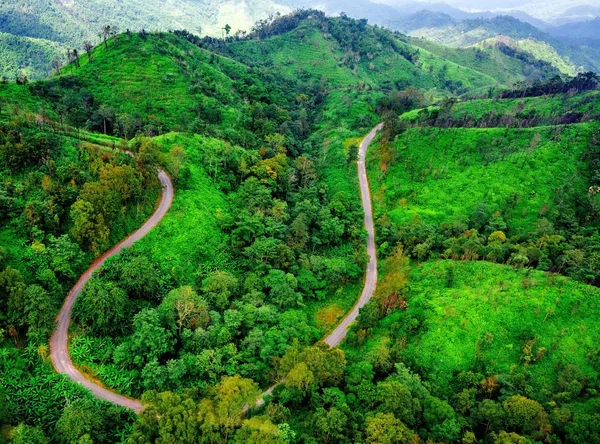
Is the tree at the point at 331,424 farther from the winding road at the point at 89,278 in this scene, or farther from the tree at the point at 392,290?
the tree at the point at 392,290

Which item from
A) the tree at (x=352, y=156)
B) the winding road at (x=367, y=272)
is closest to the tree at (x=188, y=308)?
the winding road at (x=367, y=272)

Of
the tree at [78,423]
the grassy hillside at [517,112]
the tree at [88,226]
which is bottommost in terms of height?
the tree at [78,423]

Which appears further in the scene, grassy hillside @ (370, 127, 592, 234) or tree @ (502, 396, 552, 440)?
grassy hillside @ (370, 127, 592, 234)

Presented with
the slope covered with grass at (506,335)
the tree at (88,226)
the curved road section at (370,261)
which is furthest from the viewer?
the curved road section at (370,261)

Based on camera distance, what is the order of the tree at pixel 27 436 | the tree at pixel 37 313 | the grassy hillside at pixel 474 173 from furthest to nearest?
the grassy hillside at pixel 474 173, the tree at pixel 37 313, the tree at pixel 27 436

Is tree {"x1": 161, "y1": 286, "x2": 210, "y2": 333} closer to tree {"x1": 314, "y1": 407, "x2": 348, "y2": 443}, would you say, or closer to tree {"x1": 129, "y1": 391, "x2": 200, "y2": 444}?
tree {"x1": 129, "y1": 391, "x2": 200, "y2": 444}

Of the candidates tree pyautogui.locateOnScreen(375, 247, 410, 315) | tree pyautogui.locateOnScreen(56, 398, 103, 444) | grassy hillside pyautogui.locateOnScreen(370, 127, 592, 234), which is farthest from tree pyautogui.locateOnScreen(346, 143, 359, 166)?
tree pyautogui.locateOnScreen(56, 398, 103, 444)

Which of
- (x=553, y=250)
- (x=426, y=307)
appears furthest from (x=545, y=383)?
(x=553, y=250)
